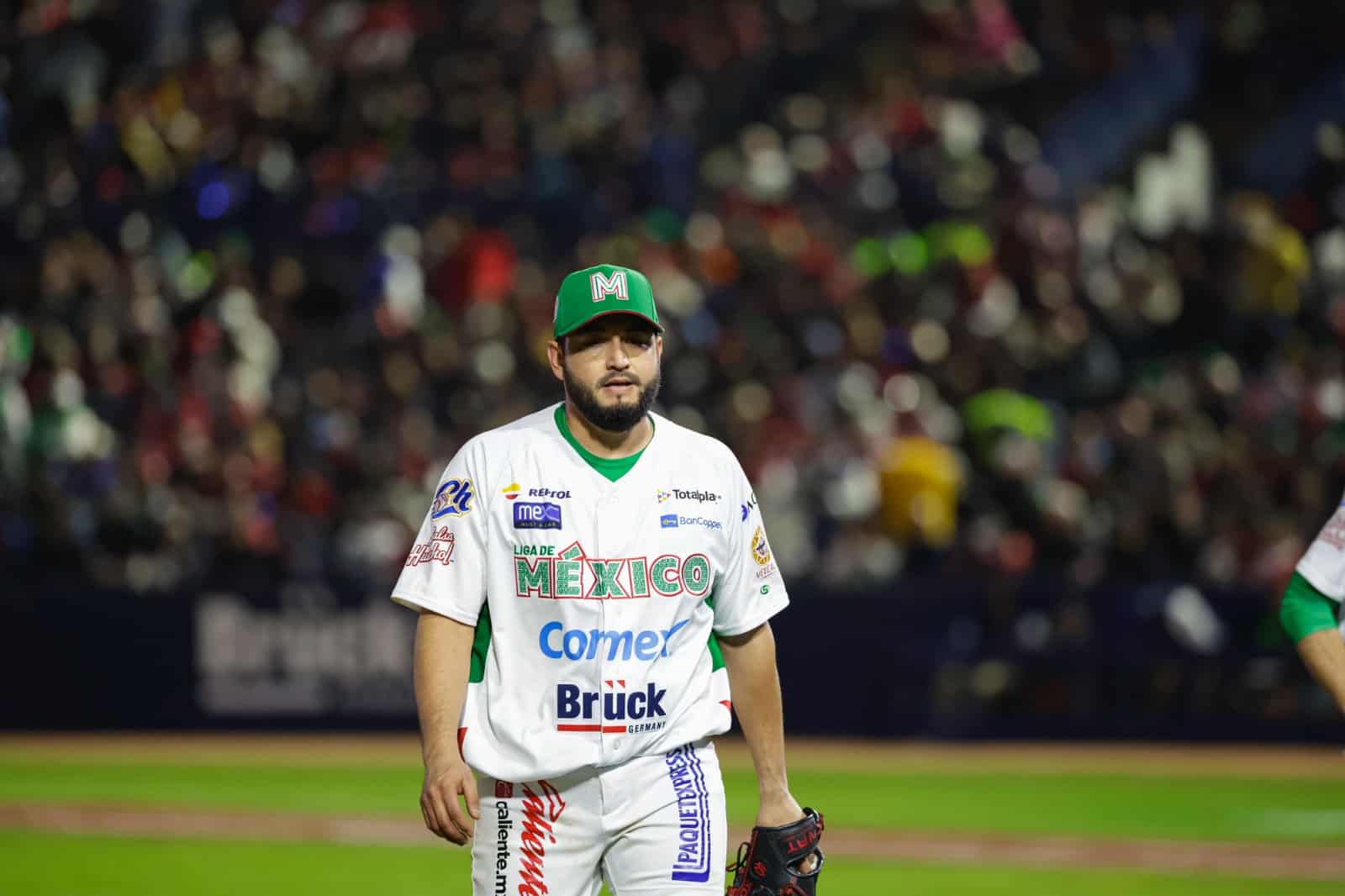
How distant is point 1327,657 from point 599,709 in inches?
80.2

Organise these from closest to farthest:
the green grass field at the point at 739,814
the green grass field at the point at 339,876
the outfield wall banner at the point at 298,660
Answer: the green grass field at the point at 339,876 < the green grass field at the point at 739,814 < the outfield wall banner at the point at 298,660

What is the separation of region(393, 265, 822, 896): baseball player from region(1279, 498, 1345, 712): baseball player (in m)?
1.68

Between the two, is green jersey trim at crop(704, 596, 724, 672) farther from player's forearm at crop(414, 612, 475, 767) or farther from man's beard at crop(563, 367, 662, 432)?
player's forearm at crop(414, 612, 475, 767)

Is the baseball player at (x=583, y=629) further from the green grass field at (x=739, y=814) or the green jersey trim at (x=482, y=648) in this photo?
the green grass field at (x=739, y=814)

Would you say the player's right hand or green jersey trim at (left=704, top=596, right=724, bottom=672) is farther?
green jersey trim at (left=704, top=596, right=724, bottom=672)

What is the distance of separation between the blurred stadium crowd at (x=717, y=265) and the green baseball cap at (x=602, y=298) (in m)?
12.0

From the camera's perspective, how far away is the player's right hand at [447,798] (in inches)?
198

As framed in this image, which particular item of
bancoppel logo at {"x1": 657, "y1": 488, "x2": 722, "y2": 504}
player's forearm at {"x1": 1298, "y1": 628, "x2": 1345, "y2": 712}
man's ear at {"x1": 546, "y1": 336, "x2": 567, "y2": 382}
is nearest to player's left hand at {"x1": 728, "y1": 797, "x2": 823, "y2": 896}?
bancoppel logo at {"x1": 657, "y1": 488, "x2": 722, "y2": 504}

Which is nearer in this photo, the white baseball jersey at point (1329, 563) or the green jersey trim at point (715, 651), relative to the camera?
the green jersey trim at point (715, 651)

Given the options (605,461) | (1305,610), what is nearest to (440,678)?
(605,461)

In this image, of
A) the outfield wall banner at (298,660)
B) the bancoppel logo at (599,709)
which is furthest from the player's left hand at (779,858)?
the outfield wall banner at (298,660)

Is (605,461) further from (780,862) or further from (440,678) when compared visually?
(780,862)

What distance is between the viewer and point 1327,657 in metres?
5.70

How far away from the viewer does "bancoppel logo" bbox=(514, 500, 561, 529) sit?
541 centimetres
